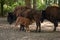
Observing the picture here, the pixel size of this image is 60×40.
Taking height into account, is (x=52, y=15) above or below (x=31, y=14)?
below

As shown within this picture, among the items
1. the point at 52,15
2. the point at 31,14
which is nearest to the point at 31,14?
Result: the point at 31,14

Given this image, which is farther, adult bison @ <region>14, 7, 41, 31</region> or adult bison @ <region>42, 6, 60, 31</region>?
adult bison @ <region>42, 6, 60, 31</region>

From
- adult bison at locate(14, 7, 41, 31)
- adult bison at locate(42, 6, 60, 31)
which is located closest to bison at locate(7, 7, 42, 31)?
adult bison at locate(14, 7, 41, 31)

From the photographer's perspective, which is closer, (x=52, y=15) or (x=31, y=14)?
(x=31, y=14)

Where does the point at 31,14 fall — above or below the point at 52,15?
above

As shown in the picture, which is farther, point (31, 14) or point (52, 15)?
point (52, 15)

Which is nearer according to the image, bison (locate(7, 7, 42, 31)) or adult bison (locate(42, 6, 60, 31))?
bison (locate(7, 7, 42, 31))

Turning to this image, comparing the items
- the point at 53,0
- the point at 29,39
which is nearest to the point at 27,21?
the point at 29,39

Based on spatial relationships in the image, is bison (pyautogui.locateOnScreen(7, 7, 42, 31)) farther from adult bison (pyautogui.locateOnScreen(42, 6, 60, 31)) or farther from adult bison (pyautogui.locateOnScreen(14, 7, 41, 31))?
adult bison (pyautogui.locateOnScreen(42, 6, 60, 31))

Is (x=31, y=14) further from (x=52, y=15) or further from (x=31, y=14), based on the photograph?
(x=52, y=15)

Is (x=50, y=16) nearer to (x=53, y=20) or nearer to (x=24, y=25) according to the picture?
(x=53, y=20)

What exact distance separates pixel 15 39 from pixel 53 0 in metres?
26.5

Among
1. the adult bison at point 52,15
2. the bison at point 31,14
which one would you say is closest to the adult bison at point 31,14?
the bison at point 31,14

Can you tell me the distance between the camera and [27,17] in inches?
512
